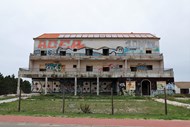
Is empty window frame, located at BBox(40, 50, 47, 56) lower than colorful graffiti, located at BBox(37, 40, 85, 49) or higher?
lower

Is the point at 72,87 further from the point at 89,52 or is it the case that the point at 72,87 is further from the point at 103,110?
the point at 103,110

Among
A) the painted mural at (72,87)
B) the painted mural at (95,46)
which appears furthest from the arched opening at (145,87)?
the painted mural at (95,46)

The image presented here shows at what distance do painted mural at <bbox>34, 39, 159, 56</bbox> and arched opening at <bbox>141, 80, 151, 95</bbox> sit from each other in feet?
22.1

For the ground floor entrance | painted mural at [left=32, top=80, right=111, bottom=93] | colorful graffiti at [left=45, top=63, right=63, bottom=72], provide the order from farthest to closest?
colorful graffiti at [left=45, top=63, right=63, bottom=72], painted mural at [left=32, top=80, right=111, bottom=93], the ground floor entrance

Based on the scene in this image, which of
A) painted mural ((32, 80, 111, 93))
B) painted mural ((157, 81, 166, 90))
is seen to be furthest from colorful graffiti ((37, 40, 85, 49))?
painted mural ((157, 81, 166, 90))

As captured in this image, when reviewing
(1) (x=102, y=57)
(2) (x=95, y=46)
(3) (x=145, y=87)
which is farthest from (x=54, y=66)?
(3) (x=145, y=87)

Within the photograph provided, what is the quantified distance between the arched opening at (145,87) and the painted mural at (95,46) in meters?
6.72

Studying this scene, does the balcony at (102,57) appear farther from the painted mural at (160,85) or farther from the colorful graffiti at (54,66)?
the painted mural at (160,85)

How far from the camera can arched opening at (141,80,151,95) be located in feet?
121

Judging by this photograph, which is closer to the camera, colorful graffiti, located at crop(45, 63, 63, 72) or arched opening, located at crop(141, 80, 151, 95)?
arched opening, located at crop(141, 80, 151, 95)

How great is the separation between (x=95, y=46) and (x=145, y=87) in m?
12.2

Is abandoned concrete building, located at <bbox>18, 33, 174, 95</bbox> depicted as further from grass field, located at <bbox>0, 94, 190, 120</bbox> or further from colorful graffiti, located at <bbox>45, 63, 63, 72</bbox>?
grass field, located at <bbox>0, 94, 190, 120</bbox>

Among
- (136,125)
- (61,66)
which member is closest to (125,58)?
(61,66)

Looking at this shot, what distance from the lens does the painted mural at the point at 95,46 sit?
4106 cm
